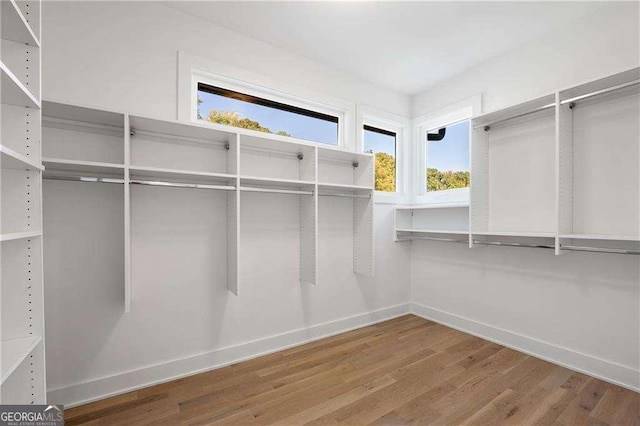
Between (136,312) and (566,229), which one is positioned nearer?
(136,312)

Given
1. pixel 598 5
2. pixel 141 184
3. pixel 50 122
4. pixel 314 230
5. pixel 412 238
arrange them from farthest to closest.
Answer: pixel 412 238 < pixel 314 230 < pixel 598 5 < pixel 141 184 < pixel 50 122

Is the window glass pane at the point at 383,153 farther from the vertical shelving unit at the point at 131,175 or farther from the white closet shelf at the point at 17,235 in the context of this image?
the white closet shelf at the point at 17,235

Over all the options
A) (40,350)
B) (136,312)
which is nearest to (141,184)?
(136,312)

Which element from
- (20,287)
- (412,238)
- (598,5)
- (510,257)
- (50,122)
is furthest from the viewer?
(412,238)

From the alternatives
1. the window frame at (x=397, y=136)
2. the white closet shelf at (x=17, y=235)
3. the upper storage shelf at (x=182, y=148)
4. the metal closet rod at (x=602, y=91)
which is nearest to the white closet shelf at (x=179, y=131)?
the upper storage shelf at (x=182, y=148)

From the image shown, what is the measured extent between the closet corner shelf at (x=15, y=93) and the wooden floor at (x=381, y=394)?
1819 millimetres

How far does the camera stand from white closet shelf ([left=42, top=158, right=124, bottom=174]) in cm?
171

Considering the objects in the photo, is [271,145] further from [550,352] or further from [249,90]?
[550,352]

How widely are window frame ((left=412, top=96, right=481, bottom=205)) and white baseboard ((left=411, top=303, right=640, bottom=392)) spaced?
133cm

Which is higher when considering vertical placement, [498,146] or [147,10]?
[147,10]

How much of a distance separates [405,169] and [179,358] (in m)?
3.17

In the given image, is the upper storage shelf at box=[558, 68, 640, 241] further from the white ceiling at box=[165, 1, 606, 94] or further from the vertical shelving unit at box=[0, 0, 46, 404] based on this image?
the vertical shelving unit at box=[0, 0, 46, 404]

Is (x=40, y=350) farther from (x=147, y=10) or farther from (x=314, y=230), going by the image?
(x=147, y=10)

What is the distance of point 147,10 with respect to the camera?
2.19 meters
